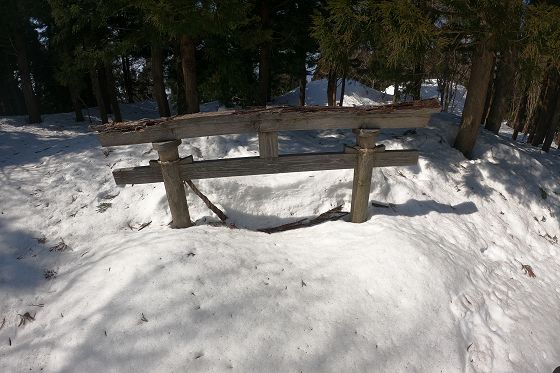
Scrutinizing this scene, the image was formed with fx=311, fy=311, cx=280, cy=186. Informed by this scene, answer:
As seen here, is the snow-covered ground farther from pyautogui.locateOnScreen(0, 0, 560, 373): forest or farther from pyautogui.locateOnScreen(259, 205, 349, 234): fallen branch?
pyautogui.locateOnScreen(259, 205, 349, 234): fallen branch

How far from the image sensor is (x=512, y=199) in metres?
6.28

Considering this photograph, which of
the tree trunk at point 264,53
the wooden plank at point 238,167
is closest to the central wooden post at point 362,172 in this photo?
the wooden plank at point 238,167

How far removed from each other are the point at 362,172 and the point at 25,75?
17287mm

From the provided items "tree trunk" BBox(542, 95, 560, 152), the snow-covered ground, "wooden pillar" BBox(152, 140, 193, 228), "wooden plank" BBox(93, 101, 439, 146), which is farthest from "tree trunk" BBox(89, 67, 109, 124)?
"tree trunk" BBox(542, 95, 560, 152)

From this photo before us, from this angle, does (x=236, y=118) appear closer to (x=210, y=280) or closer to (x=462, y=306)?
(x=210, y=280)

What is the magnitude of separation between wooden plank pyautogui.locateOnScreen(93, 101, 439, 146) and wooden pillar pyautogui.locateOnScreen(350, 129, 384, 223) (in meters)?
0.16

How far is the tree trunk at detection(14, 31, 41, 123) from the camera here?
13609 mm

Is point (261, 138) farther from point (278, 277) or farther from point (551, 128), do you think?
point (551, 128)

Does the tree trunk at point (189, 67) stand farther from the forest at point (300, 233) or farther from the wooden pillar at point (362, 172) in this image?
the wooden pillar at point (362, 172)

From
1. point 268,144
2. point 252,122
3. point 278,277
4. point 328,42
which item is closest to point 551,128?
point 328,42

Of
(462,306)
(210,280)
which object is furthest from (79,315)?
(462,306)

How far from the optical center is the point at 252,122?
4.04 metres

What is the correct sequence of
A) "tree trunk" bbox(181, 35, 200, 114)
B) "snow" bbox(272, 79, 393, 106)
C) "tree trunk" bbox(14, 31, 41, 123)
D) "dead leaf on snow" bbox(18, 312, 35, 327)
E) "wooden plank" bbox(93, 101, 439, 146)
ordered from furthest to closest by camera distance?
1. "snow" bbox(272, 79, 393, 106)
2. "tree trunk" bbox(14, 31, 41, 123)
3. "tree trunk" bbox(181, 35, 200, 114)
4. "wooden plank" bbox(93, 101, 439, 146)
5. "dead leaf on snow" bbox(18, 312, 35, 327)

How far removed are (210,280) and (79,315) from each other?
1.20 m
